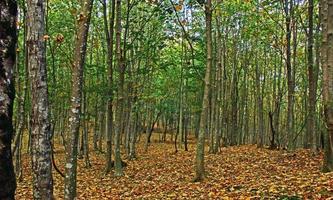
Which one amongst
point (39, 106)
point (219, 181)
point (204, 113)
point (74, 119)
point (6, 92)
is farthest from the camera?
point (204, 113)

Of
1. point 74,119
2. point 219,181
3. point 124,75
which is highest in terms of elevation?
point 124,75

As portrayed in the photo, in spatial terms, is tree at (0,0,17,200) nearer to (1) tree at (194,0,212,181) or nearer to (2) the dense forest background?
(2) the dense forest background

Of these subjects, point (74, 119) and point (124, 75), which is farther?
point (124, 75)

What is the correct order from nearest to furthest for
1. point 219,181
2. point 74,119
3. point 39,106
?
point 39,106
point 74,119
point 219,181

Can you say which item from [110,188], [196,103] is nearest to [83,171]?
[110,188]

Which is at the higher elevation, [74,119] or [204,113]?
[204,113]

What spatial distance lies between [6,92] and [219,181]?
9836 millimetres

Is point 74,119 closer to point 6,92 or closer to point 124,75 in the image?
point 6,92

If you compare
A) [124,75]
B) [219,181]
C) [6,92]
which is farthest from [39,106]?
[124,75]

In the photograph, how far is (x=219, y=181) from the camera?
448 inches

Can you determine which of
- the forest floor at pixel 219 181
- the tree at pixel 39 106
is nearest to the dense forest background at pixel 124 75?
the tree at pixel 39 106

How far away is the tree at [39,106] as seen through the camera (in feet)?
15.0

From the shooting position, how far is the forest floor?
7844 mm

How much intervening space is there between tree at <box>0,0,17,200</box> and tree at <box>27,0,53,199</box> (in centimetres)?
241
